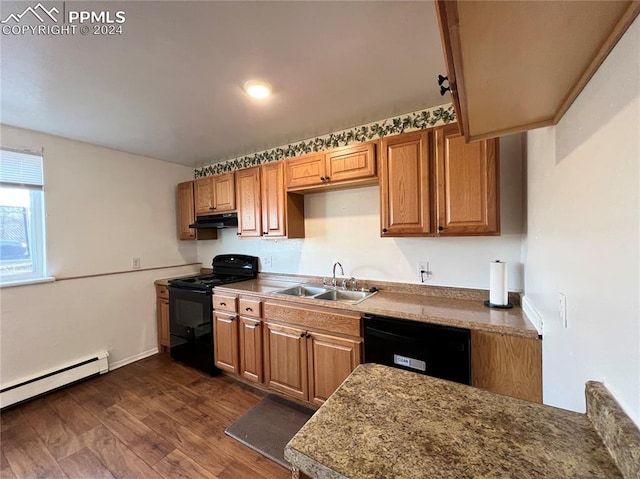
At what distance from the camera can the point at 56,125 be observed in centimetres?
227

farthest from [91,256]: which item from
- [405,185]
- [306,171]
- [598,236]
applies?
[598,236]

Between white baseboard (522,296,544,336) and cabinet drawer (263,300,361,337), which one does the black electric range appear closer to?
cabinet drawer (263,300,361,337)

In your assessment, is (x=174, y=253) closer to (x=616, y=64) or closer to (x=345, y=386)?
(x=345, y=386)

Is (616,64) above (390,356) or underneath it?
above

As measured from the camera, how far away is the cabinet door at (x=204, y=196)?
313 centimetres

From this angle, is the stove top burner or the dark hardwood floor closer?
the dark hardwood floor

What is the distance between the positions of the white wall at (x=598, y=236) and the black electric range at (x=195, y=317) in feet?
8.59

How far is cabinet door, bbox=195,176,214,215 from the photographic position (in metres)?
3.13

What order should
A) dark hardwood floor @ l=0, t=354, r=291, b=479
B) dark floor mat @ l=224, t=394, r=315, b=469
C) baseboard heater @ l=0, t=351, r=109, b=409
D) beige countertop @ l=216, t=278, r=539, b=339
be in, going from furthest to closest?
baseboard heater @ l=0, t=351, r=109, b=409 < dark floor mat @ l=224, t=394, r=315, b=469 < dark hardwood floor @ l=0, t=354, r=291, b=479 < beige countertop @ l=216, t=278, r=539, b=339

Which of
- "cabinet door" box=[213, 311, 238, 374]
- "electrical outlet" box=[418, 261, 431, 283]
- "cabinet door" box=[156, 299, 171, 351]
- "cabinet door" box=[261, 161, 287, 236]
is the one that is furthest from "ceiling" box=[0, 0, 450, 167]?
"cabinet door" box=[156, 299, 171, 351]

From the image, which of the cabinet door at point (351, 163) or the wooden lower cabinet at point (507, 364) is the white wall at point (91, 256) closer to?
the cabinet door at point (351, 163)

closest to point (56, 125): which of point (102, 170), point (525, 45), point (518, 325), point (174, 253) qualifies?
point (102, 170)

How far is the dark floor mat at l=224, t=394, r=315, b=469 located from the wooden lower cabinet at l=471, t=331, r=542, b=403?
50.9 inches

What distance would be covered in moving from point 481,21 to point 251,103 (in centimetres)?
173
